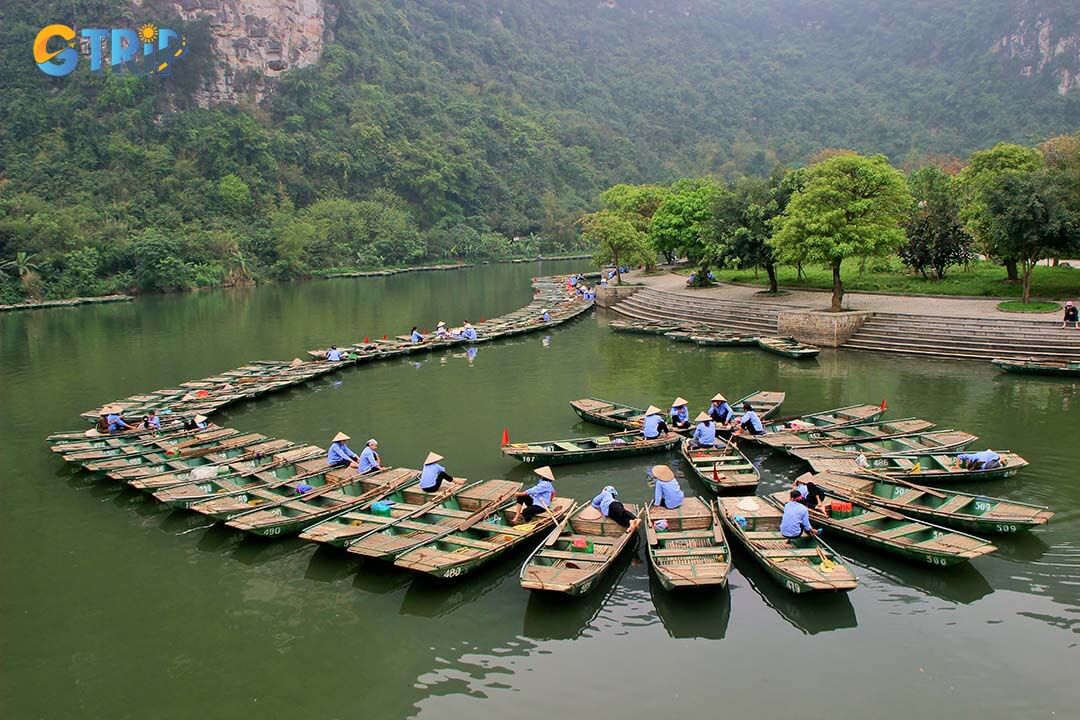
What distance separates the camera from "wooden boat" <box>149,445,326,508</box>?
1410 cm

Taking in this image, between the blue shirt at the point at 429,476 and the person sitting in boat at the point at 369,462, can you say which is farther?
the person sitting in boat at the point at 369,462

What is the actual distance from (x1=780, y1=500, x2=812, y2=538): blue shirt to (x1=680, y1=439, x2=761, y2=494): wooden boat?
2461 mm

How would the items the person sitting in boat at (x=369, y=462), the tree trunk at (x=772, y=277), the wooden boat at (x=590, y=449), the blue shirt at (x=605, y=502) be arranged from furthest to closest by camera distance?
the tree trunk at (x=772, y=277)
the wooden boat at (x=590, y=449)
the person sitting in boat at (x=369, y=462)
the blue shirt at (x=605, y=502)

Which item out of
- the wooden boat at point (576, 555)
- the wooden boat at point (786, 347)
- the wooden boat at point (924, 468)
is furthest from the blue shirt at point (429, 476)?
the wooden boat at point (786, 347)

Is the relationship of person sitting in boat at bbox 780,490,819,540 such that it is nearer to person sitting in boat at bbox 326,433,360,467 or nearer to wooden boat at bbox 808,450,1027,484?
wooden boat at bbox 808,450,1027,484

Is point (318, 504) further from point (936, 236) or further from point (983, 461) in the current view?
point (936, 236)

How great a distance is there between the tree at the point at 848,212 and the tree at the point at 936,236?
4275mm

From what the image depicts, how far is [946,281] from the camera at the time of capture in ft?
112

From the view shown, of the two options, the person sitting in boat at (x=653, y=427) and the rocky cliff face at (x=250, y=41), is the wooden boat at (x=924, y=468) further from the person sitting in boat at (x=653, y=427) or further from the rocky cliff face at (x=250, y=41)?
the rocky cliff face at (x=250, y=41)

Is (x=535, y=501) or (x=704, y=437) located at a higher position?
(x=704, y=437)

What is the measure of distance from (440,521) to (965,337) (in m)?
22.0

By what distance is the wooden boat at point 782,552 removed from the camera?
10.1 metres

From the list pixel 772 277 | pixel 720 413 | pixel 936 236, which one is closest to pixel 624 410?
pixel 720 413

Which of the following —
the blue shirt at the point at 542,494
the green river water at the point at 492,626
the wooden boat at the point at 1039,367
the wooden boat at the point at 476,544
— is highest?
the wooden boat at the point at 1039,367
